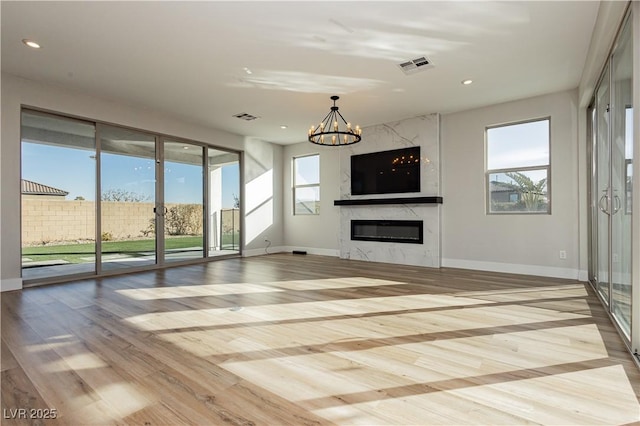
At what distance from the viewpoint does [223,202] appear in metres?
7.22

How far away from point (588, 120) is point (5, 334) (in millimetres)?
7078

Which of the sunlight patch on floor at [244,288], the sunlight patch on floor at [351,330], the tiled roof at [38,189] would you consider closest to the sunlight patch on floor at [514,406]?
the sunlight patch on floor at [351,330]

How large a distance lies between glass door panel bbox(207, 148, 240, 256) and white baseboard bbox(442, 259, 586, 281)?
4598 millimetres

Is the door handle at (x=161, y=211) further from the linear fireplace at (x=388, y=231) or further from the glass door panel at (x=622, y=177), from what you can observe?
the glass door panel at (x=622, y=177)

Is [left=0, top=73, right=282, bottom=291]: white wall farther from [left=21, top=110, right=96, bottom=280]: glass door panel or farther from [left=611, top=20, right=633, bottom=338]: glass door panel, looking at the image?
[left=611, top=20, right=633, bottom=338]: glass door panel

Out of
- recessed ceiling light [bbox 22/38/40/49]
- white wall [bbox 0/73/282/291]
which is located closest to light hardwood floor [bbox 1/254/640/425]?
white wall [bbox 0/73/282/291]

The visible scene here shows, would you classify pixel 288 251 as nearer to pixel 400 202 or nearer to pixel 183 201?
pixel 183 201

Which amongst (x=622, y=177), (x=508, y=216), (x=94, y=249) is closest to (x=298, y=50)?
(x=622, y=177)

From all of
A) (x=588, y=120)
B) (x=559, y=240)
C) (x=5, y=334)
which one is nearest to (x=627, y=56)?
(x=588, y=120)

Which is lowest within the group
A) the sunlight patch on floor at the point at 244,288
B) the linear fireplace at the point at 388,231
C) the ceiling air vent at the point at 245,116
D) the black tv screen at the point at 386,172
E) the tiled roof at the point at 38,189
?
the sunlight patch on floor at the point at 244,288

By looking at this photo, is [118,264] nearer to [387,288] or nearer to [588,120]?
[387,288]

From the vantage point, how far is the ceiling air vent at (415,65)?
388 cm

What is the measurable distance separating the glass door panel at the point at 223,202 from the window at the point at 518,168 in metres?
5.25

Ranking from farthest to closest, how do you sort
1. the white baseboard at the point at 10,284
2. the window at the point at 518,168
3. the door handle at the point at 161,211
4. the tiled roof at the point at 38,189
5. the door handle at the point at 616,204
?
the door handle at the point at 161,211
the window at the point at 518,168
the tiled roof at the point at 38,189
the white baseboard at the point at 10,284
the door handle at the point at 616,204
